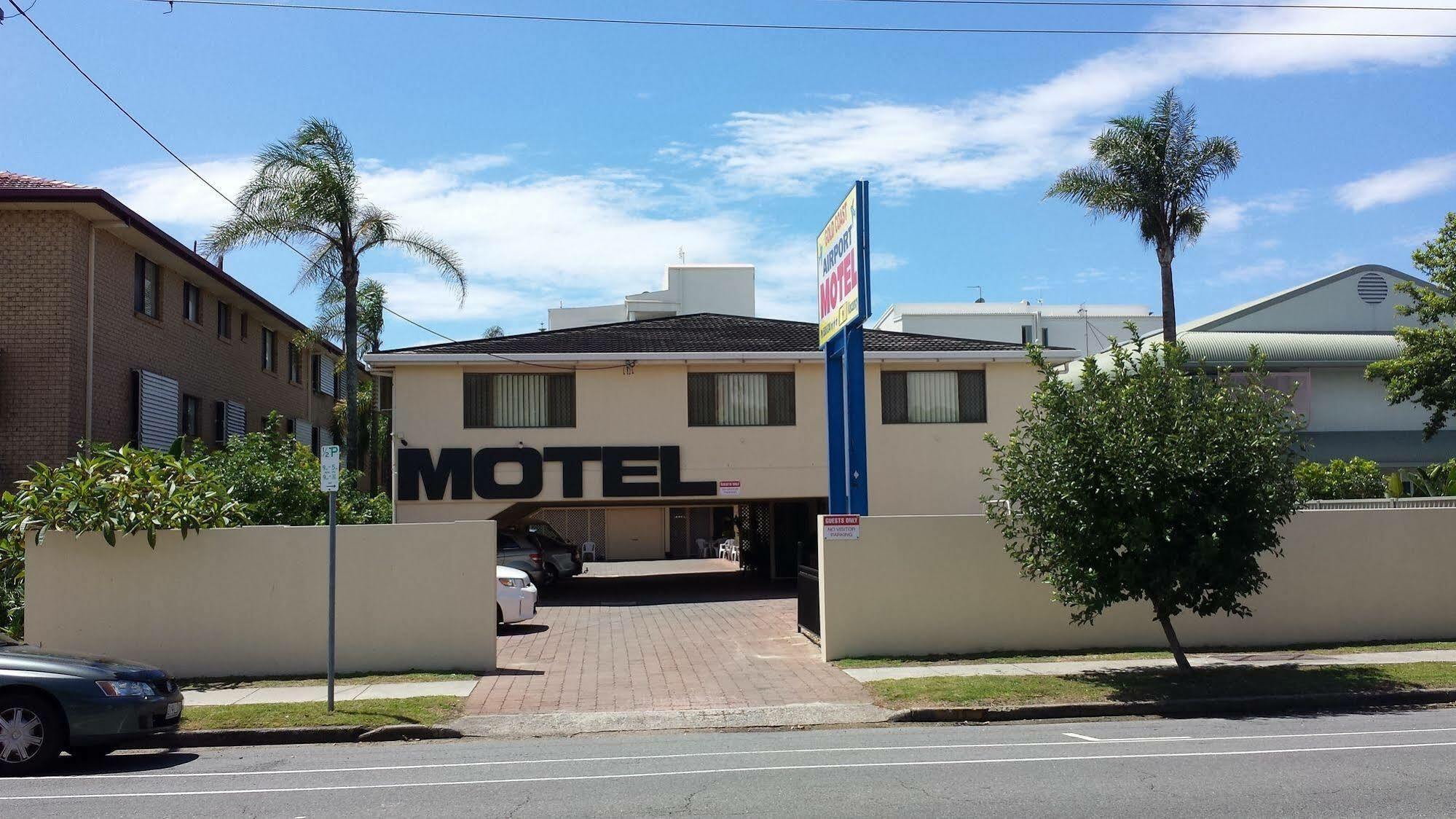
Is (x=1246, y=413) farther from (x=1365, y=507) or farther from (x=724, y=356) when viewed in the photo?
(x=724, y=356)

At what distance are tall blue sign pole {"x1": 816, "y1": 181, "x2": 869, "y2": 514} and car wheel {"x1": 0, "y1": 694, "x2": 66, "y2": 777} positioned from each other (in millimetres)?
10103

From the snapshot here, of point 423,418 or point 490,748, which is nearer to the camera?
point 490,748

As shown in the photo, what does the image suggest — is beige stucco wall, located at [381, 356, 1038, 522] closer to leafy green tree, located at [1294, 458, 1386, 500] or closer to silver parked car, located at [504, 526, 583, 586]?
silver parked car, located at [504, 526, 583, 586]

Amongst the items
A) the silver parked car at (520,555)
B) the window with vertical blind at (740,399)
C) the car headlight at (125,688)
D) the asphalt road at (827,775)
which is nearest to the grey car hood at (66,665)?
the car headlight at (125,688)

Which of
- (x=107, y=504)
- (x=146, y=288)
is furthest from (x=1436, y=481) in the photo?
(x=146, y=288)

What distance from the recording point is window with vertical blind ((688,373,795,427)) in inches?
1000

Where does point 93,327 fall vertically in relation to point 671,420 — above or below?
above

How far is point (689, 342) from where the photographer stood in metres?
25.9

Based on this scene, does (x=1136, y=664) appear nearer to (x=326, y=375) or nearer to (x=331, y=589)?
(x=331, y=589)

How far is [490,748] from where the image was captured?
10.8m

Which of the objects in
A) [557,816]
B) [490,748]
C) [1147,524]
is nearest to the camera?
[557,816]

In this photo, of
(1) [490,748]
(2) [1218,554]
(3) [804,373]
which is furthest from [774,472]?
(1) [490,748]

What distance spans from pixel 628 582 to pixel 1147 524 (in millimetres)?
19539

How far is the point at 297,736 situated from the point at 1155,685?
30.6 ft
